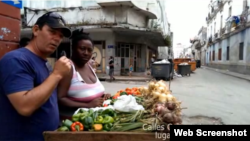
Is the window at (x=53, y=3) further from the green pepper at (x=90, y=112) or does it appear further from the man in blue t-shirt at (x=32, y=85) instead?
Result: the man in blue t-shirt at (x=32, y=85)

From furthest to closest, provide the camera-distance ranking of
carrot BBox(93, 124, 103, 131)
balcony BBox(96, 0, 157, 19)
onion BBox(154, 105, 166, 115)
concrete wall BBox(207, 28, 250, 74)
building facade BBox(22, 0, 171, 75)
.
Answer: concrete wall BBox(207, 28, 250, 74) → building facade BBox(22, 0, 171, 75) → balcony BBox(96, 0, 157, 19) → onion BBox(154, 105, 166, 115) → carrot BBox(93, 124, 103, 131)

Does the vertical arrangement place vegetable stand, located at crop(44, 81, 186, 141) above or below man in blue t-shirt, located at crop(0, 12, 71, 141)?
below

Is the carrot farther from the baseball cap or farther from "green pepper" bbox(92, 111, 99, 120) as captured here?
the baseball cap

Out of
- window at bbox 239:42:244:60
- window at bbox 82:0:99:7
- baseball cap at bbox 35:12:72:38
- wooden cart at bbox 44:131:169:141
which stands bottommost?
wooden cart at bbox 44:131:169:141

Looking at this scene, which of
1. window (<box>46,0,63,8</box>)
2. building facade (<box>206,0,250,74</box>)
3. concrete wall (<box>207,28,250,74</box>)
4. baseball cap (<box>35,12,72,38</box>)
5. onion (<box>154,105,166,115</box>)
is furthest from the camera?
building facade (<box>206,0,250,74</box>)

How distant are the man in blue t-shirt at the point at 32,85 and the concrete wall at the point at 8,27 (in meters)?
0.81

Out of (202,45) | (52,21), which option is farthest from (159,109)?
(202,45)

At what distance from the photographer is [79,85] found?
219 cm

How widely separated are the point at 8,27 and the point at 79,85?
1.03 metres

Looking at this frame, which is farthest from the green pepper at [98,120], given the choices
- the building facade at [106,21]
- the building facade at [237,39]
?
the building facade at [237,39]

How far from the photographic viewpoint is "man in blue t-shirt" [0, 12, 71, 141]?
1322 mm

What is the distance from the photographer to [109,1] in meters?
16.3

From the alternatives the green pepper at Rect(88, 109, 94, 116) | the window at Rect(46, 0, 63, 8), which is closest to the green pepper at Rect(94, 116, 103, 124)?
the green pepper at Rect(88, 109, 94, 116)

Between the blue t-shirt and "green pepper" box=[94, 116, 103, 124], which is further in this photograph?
"green pepper" box=[94, 116, 103, 124]
